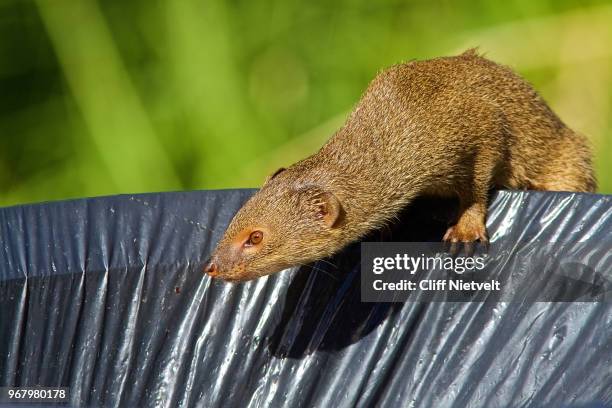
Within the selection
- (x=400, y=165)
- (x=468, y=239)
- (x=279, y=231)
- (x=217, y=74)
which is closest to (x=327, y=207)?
(x=279, y=231)

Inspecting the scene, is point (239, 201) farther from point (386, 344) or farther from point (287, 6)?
point (287, 6)

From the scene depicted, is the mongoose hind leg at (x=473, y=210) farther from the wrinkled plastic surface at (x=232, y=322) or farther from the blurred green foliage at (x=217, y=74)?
the blurred green foliage at (x=217, y=74)

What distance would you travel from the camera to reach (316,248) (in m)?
3.27

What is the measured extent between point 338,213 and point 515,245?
562 millimetres

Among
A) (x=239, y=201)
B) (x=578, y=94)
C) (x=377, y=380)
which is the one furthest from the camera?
(x=578, y=94)

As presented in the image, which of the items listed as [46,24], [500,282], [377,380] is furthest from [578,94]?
[46,24]

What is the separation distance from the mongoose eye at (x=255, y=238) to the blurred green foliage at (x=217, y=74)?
1619mm

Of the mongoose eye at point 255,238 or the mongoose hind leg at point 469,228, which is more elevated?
the mongoose hind leg at point 469,228

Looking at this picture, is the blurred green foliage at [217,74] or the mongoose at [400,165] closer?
the mongoose at [400,165]

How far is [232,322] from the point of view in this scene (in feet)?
11.2

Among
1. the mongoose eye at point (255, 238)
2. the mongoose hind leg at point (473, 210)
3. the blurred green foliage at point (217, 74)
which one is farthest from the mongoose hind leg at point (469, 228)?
the blurred green foliage at point (217, 74)

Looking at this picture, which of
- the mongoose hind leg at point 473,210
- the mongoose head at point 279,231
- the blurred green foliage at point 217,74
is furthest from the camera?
the blurred green foliage at point 217,74

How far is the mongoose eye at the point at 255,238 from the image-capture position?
3.11 metres

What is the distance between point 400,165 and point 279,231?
0.51 m
